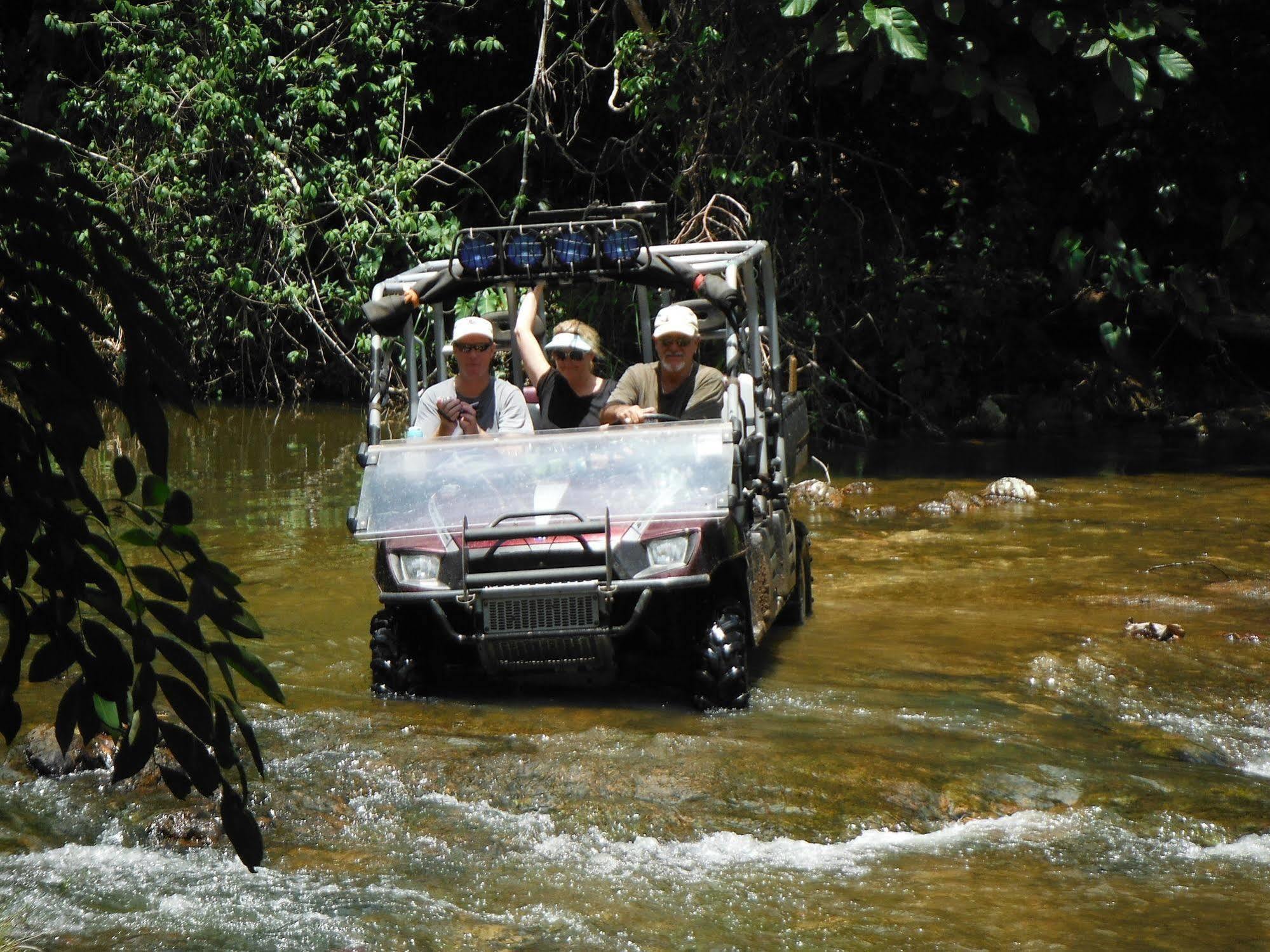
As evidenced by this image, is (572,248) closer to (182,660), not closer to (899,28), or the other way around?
(899,28)

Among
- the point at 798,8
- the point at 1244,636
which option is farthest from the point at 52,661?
the point at 798,8

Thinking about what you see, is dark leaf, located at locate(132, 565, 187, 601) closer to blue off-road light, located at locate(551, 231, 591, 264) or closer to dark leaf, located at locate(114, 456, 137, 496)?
dark leaf, located at locate(114, 456, 137, 496)

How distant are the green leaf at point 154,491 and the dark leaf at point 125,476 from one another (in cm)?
3

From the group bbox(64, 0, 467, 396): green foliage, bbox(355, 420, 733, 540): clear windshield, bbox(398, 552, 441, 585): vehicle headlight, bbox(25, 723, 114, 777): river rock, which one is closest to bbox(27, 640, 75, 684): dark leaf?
bbox(25, 723, 114, 777): river rock

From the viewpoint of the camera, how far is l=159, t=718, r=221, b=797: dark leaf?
258 centimetres

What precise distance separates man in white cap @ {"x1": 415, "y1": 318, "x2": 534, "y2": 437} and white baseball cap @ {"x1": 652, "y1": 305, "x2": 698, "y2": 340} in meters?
0.77

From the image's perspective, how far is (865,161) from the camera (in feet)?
57.0

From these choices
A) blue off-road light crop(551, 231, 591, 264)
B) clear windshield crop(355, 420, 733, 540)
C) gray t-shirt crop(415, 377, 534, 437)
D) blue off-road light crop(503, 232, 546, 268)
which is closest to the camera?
clear windshield crop(355, 420, 733, 540)

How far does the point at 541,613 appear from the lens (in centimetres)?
687

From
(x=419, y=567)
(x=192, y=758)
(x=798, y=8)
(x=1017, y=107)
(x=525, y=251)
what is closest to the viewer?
(x=192, y=758)

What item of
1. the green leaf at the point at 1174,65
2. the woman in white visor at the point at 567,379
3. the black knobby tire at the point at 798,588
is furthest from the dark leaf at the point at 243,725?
the green leaf at the point at 1174,65

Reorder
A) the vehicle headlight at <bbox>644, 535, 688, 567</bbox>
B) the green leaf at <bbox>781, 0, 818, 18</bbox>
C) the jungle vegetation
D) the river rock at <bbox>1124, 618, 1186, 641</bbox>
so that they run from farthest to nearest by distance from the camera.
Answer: the jungle vegetation < the green leaf at <bbox>781, 0, 818, 18</bbox> < the river rock at <bbox>1124, 618, 1186, 641</bbox> < the vehicle headlight at <bbox>644, 535, 688, 567</bbox>

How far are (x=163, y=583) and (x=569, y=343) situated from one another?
583 centimetres

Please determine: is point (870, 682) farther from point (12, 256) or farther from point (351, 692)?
point (12, 256)
